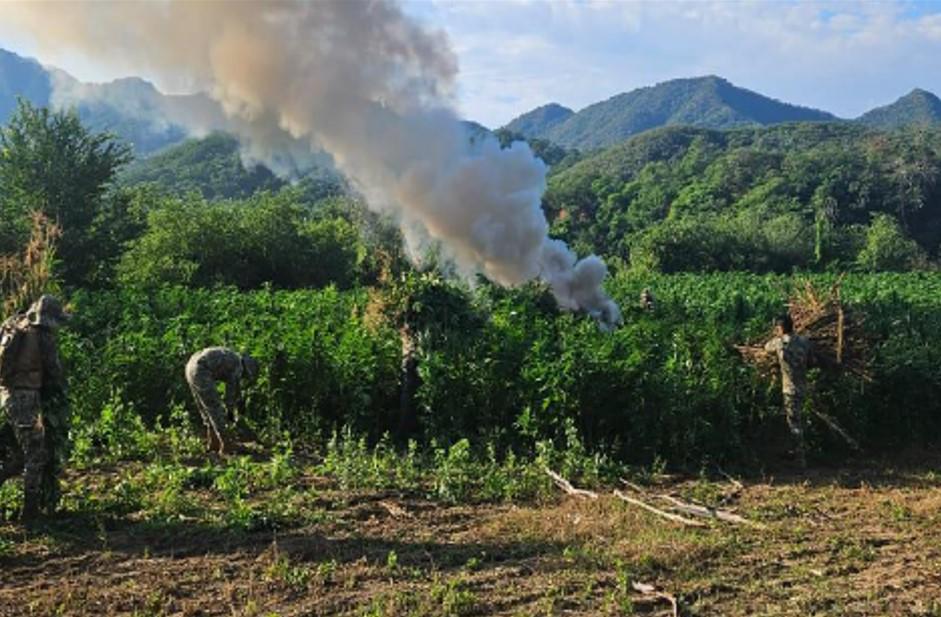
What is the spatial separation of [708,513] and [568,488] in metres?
1.56

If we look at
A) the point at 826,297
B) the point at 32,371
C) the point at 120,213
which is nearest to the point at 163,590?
the point at 32,371

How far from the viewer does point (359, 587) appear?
636cm

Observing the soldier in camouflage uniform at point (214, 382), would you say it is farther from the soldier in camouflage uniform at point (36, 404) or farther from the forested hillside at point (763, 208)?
the forested hillside at point (763, 208)

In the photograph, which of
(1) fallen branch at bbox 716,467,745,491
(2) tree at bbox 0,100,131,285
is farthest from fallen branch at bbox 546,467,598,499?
(2) tree at bbox 0,100,131,285

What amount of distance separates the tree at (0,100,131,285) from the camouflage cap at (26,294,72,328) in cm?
2377

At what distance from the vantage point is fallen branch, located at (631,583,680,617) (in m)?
5.98

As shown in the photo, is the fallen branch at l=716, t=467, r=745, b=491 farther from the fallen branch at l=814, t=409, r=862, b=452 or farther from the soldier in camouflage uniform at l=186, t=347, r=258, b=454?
the soldier in camouflage uniform at l=186, t=347, r=258, b=454

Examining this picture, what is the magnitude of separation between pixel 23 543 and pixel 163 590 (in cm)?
187

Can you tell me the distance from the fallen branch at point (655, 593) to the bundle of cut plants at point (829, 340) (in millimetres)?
5815

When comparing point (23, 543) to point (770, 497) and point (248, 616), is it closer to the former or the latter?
point (248, 616)

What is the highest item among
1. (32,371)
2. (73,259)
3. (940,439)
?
(73,259)

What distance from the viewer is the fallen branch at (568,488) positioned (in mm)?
9008

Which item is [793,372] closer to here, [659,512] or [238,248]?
[659,512]

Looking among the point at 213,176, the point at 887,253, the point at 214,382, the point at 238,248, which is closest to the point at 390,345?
the point at 214,382
